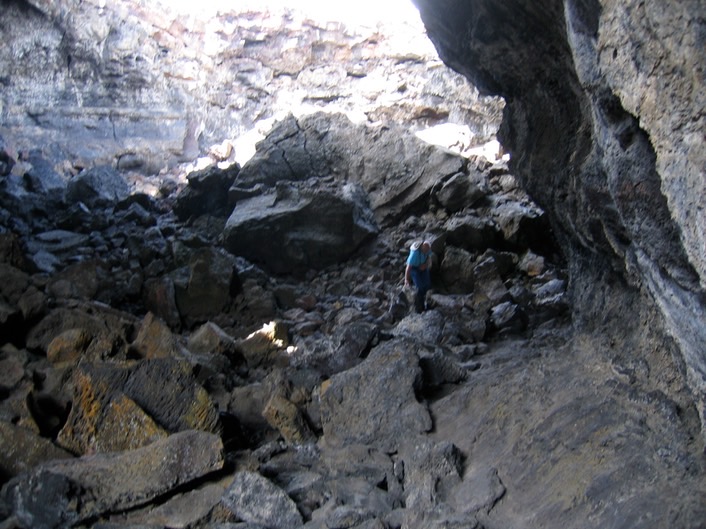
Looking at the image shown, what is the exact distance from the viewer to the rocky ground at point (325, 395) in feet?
9.45

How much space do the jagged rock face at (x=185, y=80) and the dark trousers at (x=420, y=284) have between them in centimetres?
642

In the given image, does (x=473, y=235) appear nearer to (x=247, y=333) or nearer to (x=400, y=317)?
(x=400, y=317)

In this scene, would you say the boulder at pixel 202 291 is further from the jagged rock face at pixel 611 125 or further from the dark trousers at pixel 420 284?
the jagged rock face at pixel 611 125

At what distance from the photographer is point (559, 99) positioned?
478 centimetres

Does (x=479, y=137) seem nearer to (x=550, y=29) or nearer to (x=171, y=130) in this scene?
(x=171, y=130)

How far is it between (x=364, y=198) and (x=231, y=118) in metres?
6.93

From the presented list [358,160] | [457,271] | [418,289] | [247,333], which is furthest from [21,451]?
[358,160]

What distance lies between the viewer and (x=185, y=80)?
15297 mm

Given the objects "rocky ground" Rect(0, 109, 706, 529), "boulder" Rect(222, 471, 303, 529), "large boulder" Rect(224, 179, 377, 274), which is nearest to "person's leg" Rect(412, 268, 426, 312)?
"rocky ground" Rect(0, 109, 706, 529)

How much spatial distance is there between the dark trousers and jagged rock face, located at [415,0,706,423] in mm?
1677

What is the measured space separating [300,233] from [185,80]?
8556 mm

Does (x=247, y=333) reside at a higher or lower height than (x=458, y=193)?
lower

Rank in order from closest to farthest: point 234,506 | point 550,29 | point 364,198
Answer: point 234,506
point 550,29
point 364,198

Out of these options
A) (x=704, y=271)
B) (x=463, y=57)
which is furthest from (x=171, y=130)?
(x=704, y=271)
